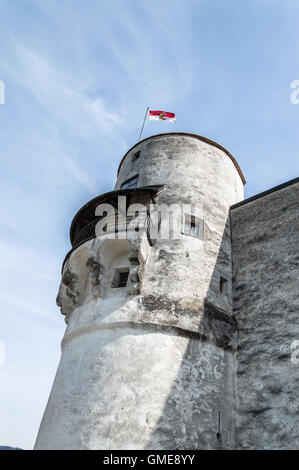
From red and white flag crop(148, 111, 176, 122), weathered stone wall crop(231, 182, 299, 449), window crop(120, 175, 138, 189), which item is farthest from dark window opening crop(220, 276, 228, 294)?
red and white flag crop(148, 111, 176, 122)

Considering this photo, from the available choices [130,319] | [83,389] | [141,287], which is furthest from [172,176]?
[83,389]

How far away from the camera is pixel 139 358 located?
374 inches

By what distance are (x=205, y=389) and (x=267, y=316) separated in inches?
104

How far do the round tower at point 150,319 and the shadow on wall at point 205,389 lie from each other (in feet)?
0.08

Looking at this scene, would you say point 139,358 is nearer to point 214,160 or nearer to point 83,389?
point 83,389

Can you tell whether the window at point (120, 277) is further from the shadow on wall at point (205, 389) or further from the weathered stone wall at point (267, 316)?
the weathered stone wall at point (267, 316)

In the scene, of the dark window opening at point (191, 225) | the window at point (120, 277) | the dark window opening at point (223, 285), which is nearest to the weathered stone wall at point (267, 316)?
the dark window opening at point (223, 285)

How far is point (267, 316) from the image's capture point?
10.6 m

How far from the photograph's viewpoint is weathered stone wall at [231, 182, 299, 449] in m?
9.12

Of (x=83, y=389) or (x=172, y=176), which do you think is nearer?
(x=83, y=389)
